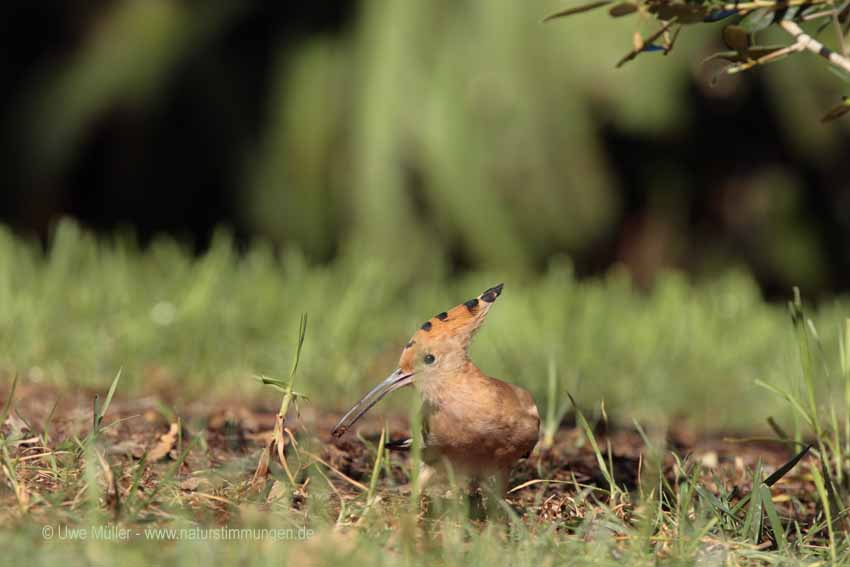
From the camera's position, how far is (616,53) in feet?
19.9

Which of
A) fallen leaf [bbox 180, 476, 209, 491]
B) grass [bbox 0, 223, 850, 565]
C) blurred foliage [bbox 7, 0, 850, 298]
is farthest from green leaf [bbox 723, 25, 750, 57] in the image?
blurred foliage [bbox 7, 0, 850, 298]

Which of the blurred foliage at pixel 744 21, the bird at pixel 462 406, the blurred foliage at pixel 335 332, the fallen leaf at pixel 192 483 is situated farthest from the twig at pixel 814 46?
the fallen leaf at pixel 192 483

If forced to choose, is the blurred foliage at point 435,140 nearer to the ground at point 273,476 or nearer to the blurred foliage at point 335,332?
the blurred foliage at point 335,332

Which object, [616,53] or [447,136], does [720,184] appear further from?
[447,136]

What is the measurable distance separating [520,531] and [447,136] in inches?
159

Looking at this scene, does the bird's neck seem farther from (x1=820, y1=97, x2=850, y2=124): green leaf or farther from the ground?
(x1=820, y1=97, x2=850, y2=124): green leaf

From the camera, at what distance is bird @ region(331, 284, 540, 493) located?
2.49 metres

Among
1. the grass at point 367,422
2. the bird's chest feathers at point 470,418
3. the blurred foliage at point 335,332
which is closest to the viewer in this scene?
the grass at point 367,422

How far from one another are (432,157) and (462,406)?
3.70 meters

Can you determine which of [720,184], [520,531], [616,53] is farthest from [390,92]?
[520,531]

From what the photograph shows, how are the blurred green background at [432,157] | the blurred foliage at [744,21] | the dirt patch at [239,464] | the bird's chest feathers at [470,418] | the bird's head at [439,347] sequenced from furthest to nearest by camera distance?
the blurred green background at [432,157] < the bird's head at [439,347] < the bird's chest feathers at [470,418] < the blurred foliage at [744,21] < the dirt patch at [239,464]

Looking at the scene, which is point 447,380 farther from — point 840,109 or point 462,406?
point 840,109

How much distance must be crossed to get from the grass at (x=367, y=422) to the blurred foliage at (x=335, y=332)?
12mm

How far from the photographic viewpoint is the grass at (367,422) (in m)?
2.14
